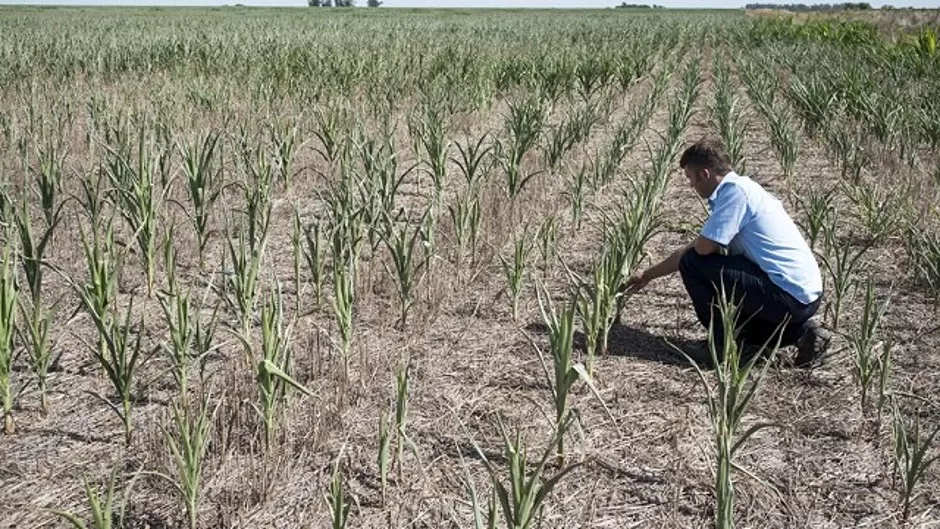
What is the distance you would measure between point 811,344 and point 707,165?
0.71 m

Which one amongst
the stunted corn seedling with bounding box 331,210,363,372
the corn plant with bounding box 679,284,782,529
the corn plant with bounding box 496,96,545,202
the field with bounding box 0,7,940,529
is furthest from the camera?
the corn plant with bounding box 496,96,545,202

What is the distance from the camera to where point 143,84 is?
353 inches

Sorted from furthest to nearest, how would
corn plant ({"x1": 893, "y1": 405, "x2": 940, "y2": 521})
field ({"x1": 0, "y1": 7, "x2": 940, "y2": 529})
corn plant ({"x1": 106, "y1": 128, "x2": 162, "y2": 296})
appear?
corn plant ({"x1": 106, "y1": 128, "x2": 162, "y2": 296}) < field ({"x1": 0, "y1": 7, "x2": 940, "y2": 529}) < corn plant ({"x1": 893, "y1": 405, "x2": 940, "y2": 521})

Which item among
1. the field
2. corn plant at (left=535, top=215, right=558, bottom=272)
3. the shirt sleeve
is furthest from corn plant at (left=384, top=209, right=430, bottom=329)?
the shirt sleeve

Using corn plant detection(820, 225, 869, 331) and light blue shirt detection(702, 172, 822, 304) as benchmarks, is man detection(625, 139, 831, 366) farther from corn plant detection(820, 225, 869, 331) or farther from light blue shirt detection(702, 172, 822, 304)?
corn plant detection(820, 225, 869, 331)

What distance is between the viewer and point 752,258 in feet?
10.2

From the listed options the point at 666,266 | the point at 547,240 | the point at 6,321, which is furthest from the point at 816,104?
the point at 6,321

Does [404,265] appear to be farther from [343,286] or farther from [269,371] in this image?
[269,371]

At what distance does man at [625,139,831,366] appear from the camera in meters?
3.03

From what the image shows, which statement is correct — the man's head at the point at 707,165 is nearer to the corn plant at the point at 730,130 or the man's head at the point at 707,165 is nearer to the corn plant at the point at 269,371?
the corn plant at the point at 269,371

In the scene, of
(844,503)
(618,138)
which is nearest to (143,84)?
(618,138)

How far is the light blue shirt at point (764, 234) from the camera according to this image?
9.95 ft

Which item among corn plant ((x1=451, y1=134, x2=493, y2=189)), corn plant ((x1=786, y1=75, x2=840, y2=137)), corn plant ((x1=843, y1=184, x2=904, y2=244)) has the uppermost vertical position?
corn plant ((x1=786, y1=75, x2=840, y2=137))

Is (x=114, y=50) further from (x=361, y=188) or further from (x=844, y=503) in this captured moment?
(x=844, y=503)
